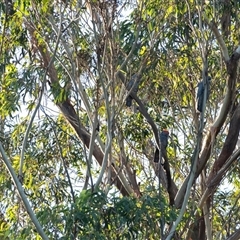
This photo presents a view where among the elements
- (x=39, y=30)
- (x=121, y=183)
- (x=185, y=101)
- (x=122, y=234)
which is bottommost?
(x=122, y=234)

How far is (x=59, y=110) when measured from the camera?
365 inches

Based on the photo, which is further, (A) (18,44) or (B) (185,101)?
(B) (185,101)

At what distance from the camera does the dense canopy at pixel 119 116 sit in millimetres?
6852

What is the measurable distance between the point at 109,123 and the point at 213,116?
7.83ft

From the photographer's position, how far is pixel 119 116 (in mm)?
8773

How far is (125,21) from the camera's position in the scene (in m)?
8.42

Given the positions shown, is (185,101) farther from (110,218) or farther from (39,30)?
(110,218)

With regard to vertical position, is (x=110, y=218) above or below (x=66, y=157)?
below

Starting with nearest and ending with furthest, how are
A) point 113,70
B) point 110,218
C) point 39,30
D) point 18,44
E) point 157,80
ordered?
point 110,218, point 113,70, point 39,30, point 18,44, point 157,80

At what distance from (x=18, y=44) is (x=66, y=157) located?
5.30 feet

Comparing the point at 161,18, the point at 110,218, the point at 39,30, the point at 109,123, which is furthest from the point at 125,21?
the point at 110,218

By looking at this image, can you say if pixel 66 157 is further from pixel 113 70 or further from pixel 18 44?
pixel 113 70

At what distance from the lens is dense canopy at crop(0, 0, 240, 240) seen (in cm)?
685

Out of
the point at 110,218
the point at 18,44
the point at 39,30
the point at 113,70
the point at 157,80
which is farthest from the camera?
the point at 157,80
